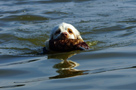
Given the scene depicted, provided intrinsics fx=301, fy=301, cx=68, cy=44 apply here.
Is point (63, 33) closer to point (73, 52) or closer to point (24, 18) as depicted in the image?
point (73, 52)

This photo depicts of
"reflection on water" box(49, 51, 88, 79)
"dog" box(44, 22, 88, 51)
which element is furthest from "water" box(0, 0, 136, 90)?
"dog" box(44, 22, 88, 51)

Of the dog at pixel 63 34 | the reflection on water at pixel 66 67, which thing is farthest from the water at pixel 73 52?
the dog at pixel 63 34

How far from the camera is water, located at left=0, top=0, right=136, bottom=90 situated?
4.44m

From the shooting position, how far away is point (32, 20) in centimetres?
1223

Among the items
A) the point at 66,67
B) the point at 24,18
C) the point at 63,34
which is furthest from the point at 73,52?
the point at 24,18

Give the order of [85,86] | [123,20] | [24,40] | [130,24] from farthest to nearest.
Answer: [123,20]
[130,24]
[24,40]
[85,86]

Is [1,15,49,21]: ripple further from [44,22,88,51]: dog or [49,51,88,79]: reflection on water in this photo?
[49,51,88,79]: reflection on water

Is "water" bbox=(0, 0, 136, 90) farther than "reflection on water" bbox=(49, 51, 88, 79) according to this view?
No

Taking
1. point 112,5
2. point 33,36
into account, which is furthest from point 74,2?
point 33,36

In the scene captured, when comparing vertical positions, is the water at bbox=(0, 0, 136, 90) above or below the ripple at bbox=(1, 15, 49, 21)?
below

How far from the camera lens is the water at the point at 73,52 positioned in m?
4.44

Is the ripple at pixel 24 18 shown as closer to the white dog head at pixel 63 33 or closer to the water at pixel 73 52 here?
the water at pixel 73 52

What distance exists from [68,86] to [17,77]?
1.13 m

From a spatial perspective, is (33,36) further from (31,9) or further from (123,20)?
(31,9)
